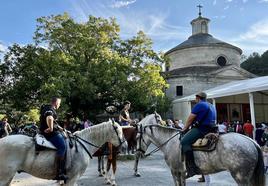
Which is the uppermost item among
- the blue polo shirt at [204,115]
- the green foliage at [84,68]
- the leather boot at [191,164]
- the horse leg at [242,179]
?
the green foliage at [84,68]

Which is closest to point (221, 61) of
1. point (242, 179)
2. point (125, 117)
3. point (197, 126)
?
point (125, 117)

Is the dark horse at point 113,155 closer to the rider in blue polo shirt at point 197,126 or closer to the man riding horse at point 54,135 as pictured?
the man riding horse at point 54,135

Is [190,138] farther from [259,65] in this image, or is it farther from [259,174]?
[259,65]

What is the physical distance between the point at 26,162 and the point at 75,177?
964mm

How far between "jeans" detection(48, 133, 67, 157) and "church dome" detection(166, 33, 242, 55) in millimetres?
34790

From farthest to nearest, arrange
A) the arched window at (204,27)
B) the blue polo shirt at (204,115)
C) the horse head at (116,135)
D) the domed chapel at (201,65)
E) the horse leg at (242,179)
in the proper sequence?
1. the arched window at (204,27)
2. the domed chapel at (201,65)
3. the horse head at (116,135)
4. the blue polo shirt at (204,115)
5. the horse leg at (242,179)

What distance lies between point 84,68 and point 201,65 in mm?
18272

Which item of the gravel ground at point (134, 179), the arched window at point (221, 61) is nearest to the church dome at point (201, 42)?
the arched window at point (221, 61)

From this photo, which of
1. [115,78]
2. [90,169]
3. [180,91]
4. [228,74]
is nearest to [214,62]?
[228,74]

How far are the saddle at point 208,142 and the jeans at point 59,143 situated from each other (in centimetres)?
258

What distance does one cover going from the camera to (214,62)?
1489 inches

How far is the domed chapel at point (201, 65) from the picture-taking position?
34906 millimetres

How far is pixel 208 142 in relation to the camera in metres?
5.72

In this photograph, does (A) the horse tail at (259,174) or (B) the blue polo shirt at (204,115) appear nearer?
(A) the horse tail at (259,174)
